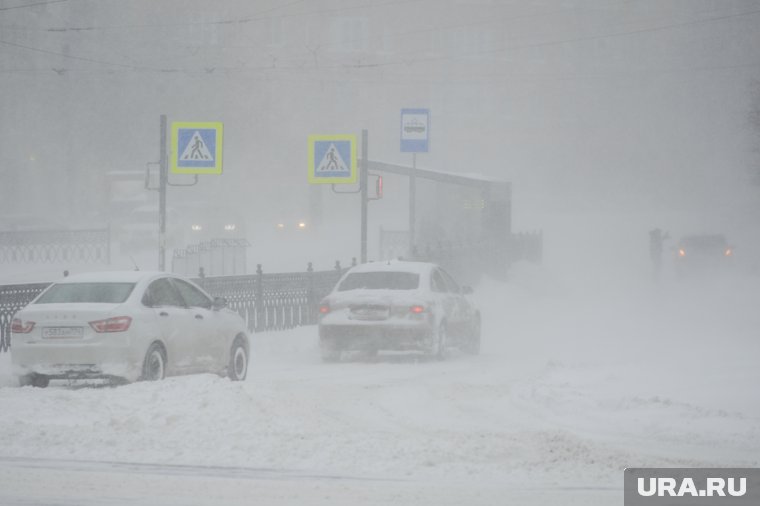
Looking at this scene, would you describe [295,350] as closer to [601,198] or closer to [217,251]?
[217,251]

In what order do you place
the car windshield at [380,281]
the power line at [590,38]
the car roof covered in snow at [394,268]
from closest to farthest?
the car windshield at [380,281]
the car roof covered in snow at [394,268]
the power line at [590,38]

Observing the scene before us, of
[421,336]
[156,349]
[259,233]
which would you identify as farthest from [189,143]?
[259,233]

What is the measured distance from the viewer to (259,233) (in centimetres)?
6706

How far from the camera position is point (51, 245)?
45.3m

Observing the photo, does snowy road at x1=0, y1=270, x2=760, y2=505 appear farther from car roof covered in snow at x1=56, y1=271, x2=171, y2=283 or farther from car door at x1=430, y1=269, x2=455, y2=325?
car door at x1=430, y1=269, x2=455, y2=325

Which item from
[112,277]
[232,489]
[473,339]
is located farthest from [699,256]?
[232,489]

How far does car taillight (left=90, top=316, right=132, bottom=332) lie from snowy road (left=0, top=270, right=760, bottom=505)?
899mm

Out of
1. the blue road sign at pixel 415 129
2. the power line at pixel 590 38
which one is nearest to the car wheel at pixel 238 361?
the blue road sign at pixel 415 129

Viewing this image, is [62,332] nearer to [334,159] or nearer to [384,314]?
[384,314]

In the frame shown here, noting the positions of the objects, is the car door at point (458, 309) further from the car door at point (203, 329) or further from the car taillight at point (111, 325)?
Answer: the car taillight at point (111, 325)

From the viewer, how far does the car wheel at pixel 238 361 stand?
48.9 ft

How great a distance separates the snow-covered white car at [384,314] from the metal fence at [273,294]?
408cm

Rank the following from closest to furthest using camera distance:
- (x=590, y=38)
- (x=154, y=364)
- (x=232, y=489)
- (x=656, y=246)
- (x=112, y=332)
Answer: (x=232, y=489)
(x=112, y=332)
(x=154, y=364)
(x=656, y=246)
(x=590, y=38)

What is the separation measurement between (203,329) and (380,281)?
16.3 ft
